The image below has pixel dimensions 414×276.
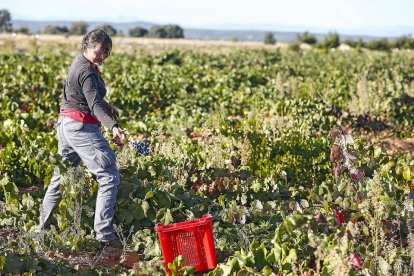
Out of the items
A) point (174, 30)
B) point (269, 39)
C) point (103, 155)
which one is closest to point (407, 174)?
point (103, 155)

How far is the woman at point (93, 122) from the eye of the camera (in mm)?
4445

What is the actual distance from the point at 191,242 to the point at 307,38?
49410mm

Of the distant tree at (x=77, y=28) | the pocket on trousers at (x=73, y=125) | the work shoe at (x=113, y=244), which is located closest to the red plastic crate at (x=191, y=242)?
the work shoe at (x=113, y=244)

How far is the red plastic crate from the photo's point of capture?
4152 millimetres

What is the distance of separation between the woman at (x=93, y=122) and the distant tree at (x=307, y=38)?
158 feet

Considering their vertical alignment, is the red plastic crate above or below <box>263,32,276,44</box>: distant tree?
above

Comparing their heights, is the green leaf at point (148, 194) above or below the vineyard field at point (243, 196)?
above

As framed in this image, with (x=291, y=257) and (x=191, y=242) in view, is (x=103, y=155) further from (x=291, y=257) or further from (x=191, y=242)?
(x=291, y=257)

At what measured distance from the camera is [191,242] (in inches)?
167

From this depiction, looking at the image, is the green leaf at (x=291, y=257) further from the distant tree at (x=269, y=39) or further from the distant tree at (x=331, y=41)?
the distant tree at (x=269, y=39)

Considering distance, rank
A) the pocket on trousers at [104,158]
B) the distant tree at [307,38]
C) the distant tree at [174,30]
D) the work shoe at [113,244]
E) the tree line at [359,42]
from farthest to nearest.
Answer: the distant tree at [174,30] → the distant tree at [307,38] → the tree line at [359,42] → the work shoe at [113,244] → the pocket on trousers at [104,158]

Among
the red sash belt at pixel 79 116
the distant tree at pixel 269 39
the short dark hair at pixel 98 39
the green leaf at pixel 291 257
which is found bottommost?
the distant tree at pixel 269 39

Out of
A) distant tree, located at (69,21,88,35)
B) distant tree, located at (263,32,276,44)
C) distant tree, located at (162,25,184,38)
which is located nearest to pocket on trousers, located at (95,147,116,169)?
distant tree, located at (263,32,276,44)

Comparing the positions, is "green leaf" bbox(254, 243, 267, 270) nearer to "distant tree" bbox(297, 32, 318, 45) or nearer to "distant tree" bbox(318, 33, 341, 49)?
"distant tree" bbox(318, 33, 341, 49)
